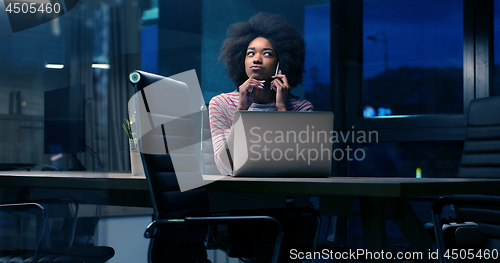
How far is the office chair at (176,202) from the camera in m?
1.28

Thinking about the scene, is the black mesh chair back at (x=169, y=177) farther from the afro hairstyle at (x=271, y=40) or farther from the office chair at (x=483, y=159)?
the office chair at (x=483, y=159)

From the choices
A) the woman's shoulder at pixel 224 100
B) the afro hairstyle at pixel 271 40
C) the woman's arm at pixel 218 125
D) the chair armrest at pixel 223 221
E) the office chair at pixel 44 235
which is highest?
the afro hairstyle at pixel 271 40

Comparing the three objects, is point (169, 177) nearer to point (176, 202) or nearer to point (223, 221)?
point (176, 202)

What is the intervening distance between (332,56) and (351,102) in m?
0.45

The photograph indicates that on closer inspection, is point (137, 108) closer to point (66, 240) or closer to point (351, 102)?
point (66, 240)

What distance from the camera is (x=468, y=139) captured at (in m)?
2.34

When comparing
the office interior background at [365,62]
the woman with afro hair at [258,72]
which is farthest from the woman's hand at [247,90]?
the office interior background at [365,62]

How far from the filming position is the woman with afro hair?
1965 mm

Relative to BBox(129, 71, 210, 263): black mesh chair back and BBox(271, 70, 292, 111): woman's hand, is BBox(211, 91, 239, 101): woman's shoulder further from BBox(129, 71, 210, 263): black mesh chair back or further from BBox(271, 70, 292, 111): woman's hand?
BBox(129, 71, 210, 263): black mesh chair back

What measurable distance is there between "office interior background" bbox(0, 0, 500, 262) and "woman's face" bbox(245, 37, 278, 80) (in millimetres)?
743

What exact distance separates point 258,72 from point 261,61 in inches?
2.2

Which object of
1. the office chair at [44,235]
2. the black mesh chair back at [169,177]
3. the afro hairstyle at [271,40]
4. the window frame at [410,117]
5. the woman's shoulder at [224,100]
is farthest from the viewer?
the window frame at [410,117]

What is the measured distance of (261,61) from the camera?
2.13 meters

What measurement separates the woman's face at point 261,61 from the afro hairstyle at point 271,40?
209mm
